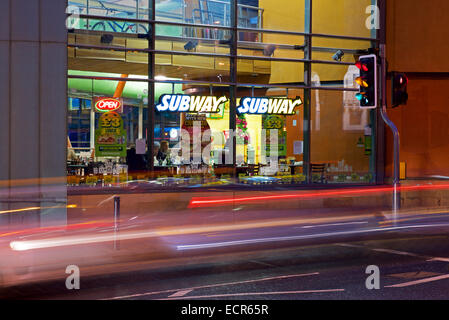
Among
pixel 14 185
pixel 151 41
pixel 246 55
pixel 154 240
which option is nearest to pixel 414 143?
pixel 246 55

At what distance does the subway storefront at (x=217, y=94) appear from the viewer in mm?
16547

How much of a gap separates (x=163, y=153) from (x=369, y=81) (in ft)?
19.1

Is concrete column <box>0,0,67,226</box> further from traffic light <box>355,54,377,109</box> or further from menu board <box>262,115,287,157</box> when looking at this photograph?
traffic light <box>355,54,377,109</box>

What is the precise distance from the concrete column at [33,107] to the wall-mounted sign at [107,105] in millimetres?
1563

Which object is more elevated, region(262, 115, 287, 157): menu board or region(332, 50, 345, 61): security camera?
region(332, 50, 345, 61): security camera

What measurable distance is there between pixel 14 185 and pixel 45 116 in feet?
5.75

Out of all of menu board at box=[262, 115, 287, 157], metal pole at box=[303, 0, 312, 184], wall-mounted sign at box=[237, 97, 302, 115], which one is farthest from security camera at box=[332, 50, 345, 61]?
menu board at box=[262, 115, 287, 157]

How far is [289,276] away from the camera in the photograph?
361 inches

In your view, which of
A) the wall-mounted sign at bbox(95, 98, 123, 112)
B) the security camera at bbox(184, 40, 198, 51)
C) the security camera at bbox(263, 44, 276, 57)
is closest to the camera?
the wall-mounted sign at bbox(95, 98, 123, 112)

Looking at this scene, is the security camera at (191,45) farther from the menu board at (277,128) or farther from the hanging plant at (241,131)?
the menu board at (277,128)

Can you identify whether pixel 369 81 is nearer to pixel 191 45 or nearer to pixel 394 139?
pixel 394 139

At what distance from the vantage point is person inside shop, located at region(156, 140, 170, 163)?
17031mm

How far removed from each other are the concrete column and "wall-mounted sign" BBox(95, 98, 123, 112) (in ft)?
5.13

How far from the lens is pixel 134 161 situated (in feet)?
55.6
